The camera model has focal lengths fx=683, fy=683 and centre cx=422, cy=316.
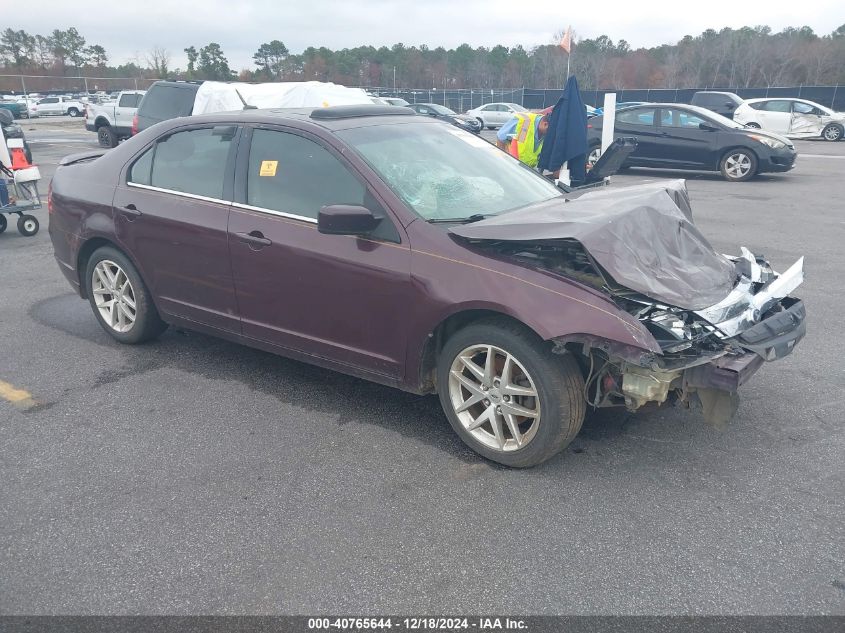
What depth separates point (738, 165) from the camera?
14.4 m

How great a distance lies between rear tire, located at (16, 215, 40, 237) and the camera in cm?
924

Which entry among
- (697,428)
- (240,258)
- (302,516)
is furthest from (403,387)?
(697,428)

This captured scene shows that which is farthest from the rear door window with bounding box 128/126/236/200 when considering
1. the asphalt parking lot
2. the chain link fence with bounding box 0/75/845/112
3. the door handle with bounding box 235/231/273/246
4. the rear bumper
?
the chain link fence with bounding box 0/75/845/112

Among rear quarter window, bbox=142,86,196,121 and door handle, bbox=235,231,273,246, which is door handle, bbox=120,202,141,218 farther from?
rear quarter window, bbox=142,86,196,121

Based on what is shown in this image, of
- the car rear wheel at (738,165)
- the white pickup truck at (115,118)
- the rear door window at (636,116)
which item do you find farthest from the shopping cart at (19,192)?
the white pickup truck at (115,118)

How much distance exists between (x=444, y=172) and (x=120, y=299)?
2679 millimetres

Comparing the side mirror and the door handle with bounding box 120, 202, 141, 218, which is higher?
the side mirror

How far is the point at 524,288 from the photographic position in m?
3.23

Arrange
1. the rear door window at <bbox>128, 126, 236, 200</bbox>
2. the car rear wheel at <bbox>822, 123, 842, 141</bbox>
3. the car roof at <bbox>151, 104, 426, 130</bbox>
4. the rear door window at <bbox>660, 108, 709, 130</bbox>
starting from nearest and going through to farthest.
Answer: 1. the car roof at <bbox>151, 104, 426, 130</bbox>
2. the rear door window at <bbox>128, 126, 236, 200</bbox>
3. the rear door window at <bbox>660, 108, 709, 130</bbox>
4. the car rear wheel at <bbox>822, 123, 842, 141</bbox>

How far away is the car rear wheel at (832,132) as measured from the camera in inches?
938

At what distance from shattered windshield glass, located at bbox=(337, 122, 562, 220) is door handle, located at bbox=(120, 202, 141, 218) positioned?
1679mm

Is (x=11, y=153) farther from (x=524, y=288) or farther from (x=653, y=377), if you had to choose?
(x=653, y=377)

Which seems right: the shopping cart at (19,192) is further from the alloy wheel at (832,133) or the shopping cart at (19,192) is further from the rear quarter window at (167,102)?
the alloy wheel at (832,133)

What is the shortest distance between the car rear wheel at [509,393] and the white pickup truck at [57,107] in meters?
46.4
